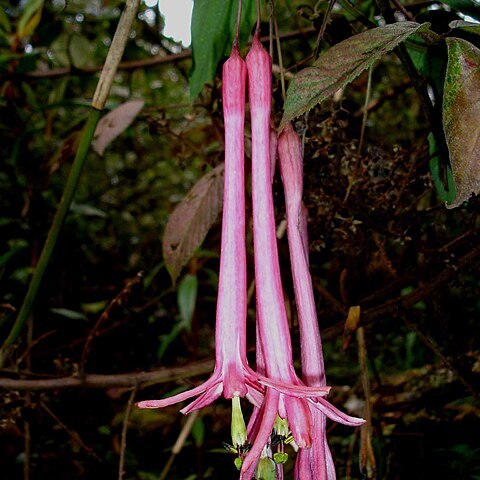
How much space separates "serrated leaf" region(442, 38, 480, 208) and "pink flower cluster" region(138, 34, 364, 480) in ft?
0.44

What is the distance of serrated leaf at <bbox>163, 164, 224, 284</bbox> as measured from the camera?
2.17ft

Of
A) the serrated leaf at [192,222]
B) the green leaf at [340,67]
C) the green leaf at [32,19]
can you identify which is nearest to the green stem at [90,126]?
the serrated leaf at [192,222]

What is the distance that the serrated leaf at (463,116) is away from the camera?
0.98 feet

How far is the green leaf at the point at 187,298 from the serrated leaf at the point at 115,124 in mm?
274

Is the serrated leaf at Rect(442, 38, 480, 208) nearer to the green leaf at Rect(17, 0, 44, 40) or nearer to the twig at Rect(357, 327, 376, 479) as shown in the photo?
the twig at Rect(357, 327, 376, 479)

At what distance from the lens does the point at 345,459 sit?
32.5 inches

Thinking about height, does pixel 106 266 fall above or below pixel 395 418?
above

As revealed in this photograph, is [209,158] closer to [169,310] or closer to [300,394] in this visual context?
[169,310]

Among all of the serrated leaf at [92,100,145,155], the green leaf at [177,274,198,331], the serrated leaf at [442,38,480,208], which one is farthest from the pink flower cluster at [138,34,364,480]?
the green leaf at [177,274,198,331]

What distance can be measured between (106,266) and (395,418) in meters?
0.75

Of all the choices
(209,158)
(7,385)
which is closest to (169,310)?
(209,158)

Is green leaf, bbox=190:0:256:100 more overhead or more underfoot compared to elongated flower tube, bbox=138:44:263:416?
more overhead

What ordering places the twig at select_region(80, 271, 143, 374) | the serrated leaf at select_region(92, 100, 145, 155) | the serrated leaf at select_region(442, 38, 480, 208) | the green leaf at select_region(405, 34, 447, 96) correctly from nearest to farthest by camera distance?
the serrated leaf at select_region(442, 38, 480, 208)
the green leaf at select_region(405, 34, 447, 96)
the twig at select_region(80, 271, 143, 374)
the serrated leaf at select_region(92, 100, 145, 155)

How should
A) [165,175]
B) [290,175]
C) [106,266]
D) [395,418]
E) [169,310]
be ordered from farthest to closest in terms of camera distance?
1. [165,175]
2. [106,266]
3. [169,310]
4. [395,418]
5. [290,175]
